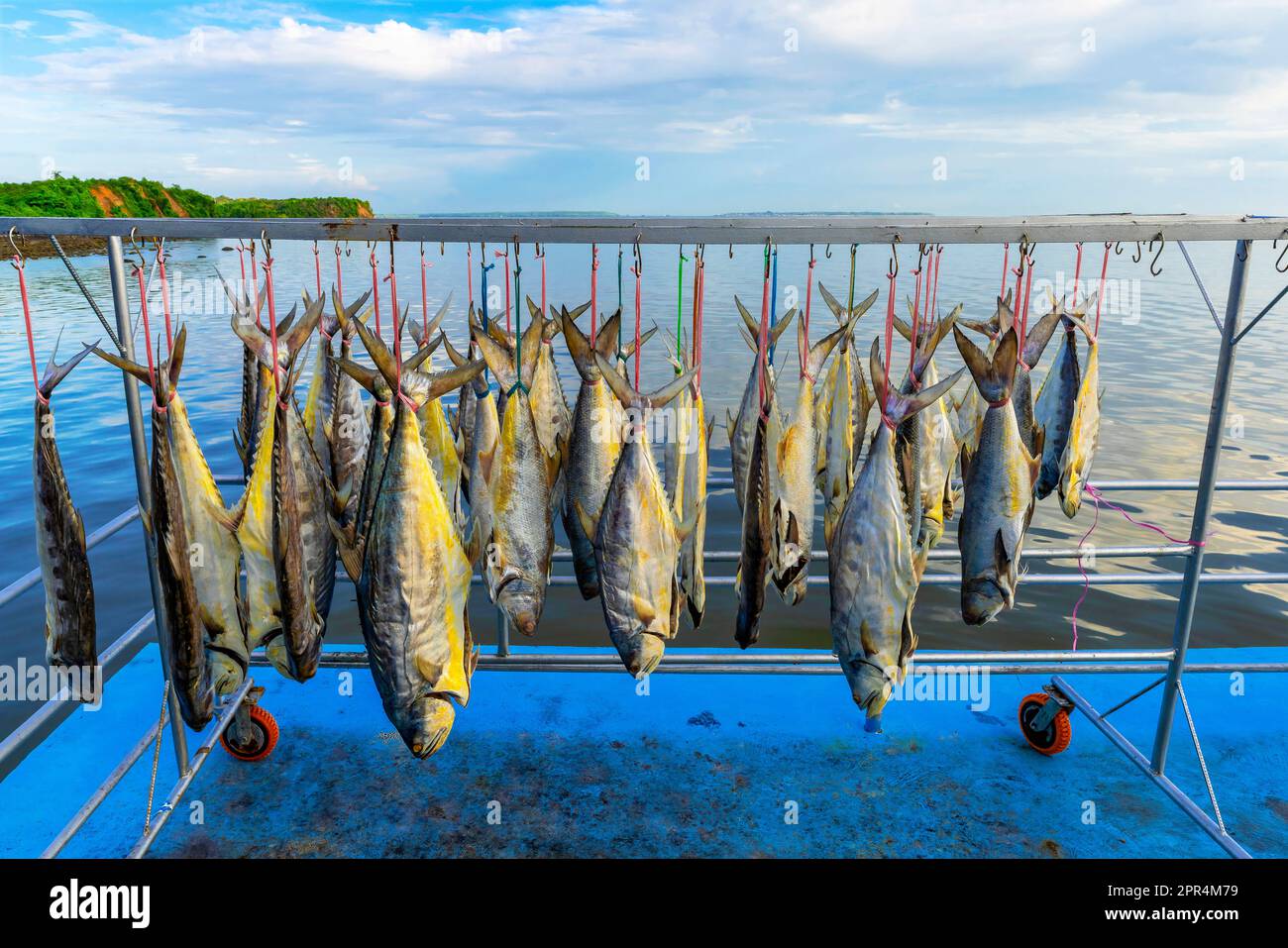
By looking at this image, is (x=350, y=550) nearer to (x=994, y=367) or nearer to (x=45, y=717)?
(x=45, y=717)

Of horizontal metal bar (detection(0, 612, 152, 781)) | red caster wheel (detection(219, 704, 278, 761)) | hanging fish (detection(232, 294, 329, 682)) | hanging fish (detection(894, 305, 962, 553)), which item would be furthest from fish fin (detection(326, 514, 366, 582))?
hanging fish (detection(894, 305, 962, 553))

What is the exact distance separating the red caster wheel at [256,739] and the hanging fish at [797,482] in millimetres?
2848

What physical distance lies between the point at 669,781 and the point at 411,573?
6.80ft

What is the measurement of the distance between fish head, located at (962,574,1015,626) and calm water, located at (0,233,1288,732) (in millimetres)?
1276

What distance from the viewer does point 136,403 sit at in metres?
3.35

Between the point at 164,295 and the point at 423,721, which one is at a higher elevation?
the point at 164,295

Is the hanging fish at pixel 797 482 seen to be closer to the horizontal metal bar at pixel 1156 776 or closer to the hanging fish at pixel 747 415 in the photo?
the hanging fish at pixel 747 415

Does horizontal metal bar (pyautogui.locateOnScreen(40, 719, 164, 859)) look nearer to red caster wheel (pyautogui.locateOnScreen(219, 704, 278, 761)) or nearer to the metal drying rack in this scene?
the metal drying rack

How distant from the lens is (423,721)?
9.16 feet

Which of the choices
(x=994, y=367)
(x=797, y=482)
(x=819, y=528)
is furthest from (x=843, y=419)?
(x=819, y=528)

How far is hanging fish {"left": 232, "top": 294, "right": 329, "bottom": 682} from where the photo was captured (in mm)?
2773

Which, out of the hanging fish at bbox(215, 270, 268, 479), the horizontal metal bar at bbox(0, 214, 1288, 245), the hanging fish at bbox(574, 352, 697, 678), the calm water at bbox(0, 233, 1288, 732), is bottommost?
the calm water at bbox(0, 233, 1288, 732)

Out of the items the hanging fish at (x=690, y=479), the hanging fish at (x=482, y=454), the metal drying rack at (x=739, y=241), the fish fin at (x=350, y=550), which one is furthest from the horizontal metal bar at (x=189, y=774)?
the hanging fish at (x=690, y=479)

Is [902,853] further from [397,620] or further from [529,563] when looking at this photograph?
[397,620]
